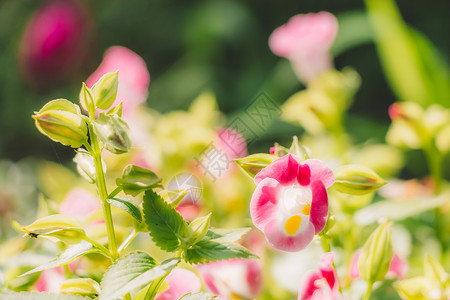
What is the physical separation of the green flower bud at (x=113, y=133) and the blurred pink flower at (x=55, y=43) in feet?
4.70

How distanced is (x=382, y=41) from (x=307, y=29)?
45 centimetres

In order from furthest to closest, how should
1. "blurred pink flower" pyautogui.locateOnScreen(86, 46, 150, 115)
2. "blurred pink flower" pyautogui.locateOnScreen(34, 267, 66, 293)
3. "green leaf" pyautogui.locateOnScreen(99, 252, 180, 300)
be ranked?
"blurred pink flower" pyautogui.locateOnScreen(86, 46, 150, 115) < "blurred pink flower" pyautogui.locateOnScreen(34, 267, 66, 293) < "green leaf" pyautogui.locateOnScreen(99, 252, 180, 300)

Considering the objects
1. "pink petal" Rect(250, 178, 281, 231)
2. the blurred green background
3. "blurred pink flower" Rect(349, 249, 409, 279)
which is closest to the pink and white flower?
"pink petal" Rect(250, 178, 281, 231)

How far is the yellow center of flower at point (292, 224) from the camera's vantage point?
0.28 metres

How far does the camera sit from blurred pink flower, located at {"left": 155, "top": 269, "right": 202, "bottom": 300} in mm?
324

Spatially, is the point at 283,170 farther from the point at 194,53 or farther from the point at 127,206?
the point at 194,53

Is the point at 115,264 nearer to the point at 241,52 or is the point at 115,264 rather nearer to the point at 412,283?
the point at 412,283

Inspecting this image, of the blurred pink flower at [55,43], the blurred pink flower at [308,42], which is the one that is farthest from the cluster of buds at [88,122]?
the blurred pink flower at [55,43]

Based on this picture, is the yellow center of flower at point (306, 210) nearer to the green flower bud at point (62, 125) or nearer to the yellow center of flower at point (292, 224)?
the yellow center of flower at point (292, 224)

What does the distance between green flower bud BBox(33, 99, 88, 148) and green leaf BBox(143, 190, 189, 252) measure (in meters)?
0.05

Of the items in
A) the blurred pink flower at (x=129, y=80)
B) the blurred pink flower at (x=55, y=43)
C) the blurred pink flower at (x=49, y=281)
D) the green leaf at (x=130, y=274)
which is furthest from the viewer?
the blurred pink flower at (x=55, y=43)

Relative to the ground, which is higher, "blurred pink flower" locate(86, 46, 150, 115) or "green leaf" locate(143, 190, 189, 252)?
"blurred pink flower" locate(86, 46, 150, 115)

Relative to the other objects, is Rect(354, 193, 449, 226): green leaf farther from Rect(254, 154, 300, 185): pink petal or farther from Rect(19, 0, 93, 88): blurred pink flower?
Rect(19, 0, 93, 88): blurred pink flower

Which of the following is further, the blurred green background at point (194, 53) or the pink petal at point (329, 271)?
the blurred green background at point (194, 53)
